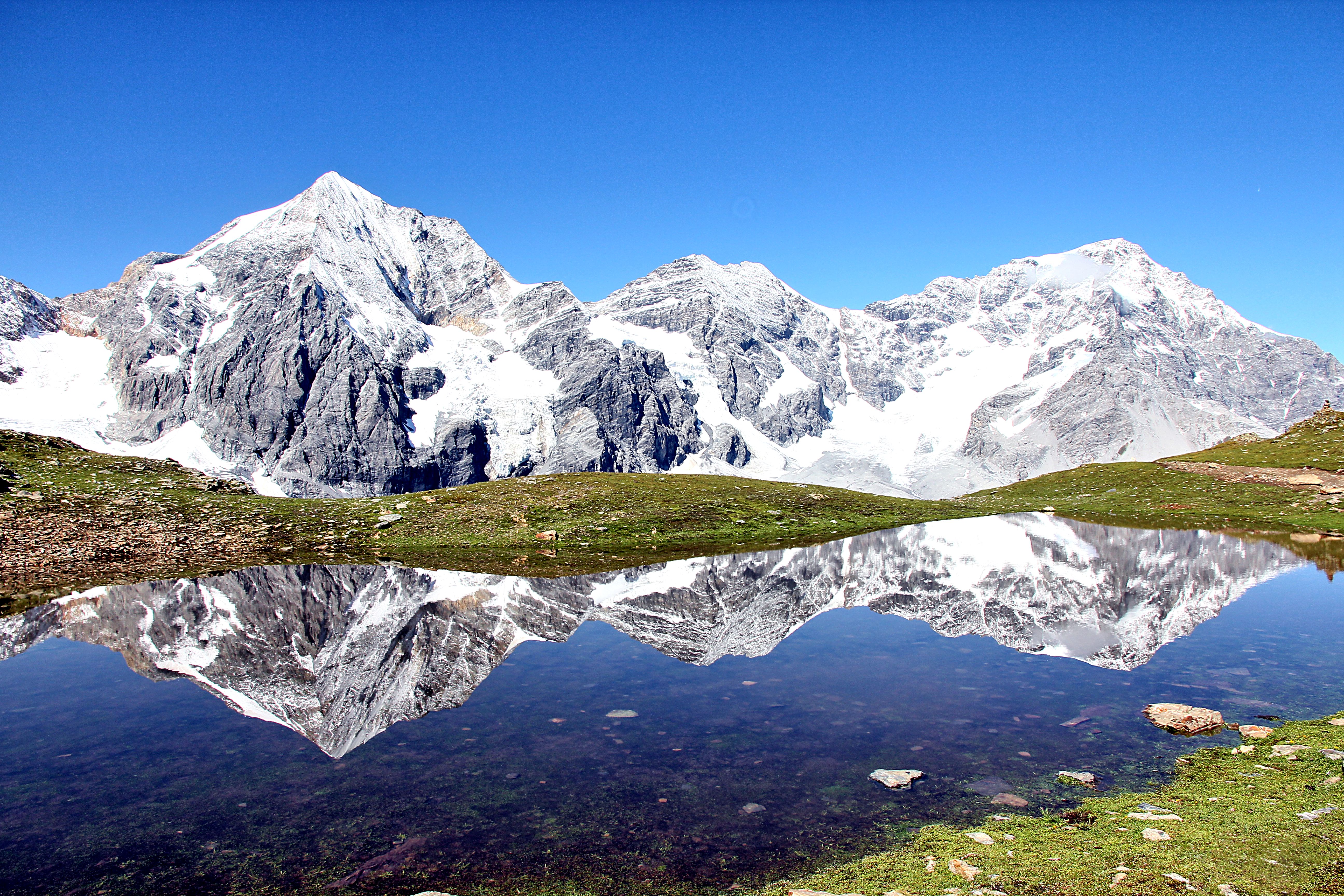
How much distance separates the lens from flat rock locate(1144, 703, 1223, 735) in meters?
12.1

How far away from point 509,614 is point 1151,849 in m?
16.4

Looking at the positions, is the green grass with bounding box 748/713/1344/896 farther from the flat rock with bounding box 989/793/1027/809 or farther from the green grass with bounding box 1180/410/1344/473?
the green grass with bounding box 1180/410/1344/473

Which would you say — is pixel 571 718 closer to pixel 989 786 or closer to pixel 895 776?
pixel 895 776

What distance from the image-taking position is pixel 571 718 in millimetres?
13180

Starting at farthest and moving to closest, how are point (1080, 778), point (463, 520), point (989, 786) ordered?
point (463, 520), point (1080, 778), point (989, 786)

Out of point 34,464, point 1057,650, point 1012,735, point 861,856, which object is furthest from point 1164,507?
point 34,464

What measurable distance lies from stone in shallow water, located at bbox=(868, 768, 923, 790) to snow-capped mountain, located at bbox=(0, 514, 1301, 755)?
689 centimetres

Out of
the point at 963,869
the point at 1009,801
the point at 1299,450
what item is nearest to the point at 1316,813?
the point at 1009,801

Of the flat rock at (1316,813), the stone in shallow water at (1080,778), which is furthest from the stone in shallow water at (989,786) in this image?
the flat rock at (1316,813)

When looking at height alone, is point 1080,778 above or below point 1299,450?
below

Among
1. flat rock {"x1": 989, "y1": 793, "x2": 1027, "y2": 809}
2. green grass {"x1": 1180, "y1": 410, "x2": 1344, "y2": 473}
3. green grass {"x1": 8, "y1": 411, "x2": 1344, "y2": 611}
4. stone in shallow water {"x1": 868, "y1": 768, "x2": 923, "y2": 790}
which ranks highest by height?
green grass {"x1": 1180, "y1": 410, "x2": 1344, "y2": 473}

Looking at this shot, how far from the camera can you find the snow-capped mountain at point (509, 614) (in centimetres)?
1470

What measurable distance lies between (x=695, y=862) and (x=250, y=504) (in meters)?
42.8

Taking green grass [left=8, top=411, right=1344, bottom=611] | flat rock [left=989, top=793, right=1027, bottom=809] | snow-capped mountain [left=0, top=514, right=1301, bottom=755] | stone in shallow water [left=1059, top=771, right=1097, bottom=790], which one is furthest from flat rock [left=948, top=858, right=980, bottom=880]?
green grass [left=8, top=411, right=1344, bottom=611]
